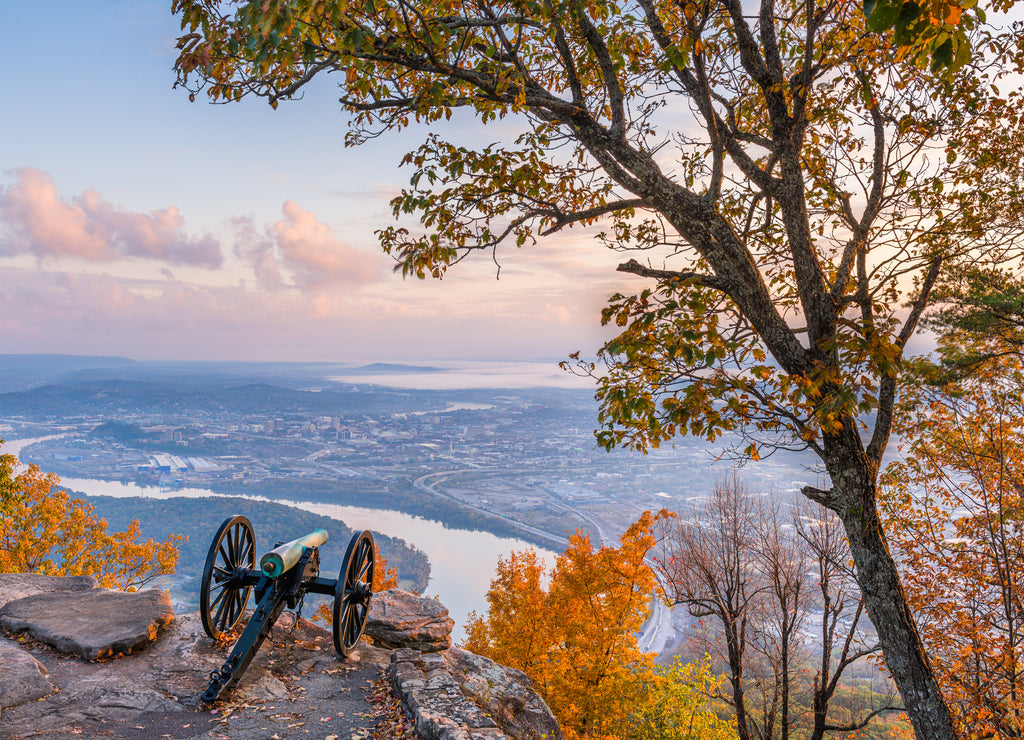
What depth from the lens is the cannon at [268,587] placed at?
5.47 meters

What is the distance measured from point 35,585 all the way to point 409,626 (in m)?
5.68

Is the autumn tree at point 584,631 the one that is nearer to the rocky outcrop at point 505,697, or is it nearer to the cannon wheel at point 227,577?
the rocky outcrop at point 505,697

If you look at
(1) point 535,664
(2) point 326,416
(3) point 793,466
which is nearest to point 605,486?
(3) point 793,466

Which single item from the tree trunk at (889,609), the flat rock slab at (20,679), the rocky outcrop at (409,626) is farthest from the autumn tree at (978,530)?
the flat rock slab at (20,679)

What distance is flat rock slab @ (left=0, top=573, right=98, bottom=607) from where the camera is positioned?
7.43 metres

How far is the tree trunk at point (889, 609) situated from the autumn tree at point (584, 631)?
9.20 metres

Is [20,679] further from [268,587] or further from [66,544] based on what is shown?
[66,544]

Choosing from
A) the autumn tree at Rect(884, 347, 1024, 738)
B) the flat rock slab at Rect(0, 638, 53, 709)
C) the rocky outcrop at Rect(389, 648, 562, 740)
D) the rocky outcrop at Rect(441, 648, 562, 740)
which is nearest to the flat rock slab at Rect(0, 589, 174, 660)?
the flat rock slab at Rect(0, 638, 53, 709)

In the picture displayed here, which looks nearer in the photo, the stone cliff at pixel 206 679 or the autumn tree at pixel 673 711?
the stone cliff at pixel 206 679

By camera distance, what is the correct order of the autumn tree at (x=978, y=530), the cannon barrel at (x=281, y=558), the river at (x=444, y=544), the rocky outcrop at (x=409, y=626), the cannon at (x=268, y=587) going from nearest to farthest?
the cannon at (x=268, y=587) < the cannon barrel at (x=281, y=558) < the rocky outcrop at (x=409, y=626) < the autumn tree at (x=978, y=530) < the river at (x=444, y=544)

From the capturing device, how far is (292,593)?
19.9 ft

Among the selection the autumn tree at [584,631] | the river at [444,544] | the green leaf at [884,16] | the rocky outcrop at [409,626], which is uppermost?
the green leaf at [884,16]

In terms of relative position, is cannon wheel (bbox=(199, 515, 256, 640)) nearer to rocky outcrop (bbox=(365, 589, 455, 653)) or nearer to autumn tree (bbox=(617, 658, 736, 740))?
rocky outcrop (bbox=(365, 589, 455, 653))

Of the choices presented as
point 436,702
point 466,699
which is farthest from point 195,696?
point 466,699
